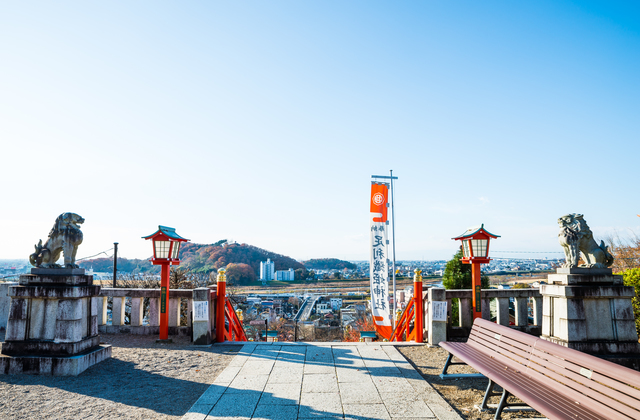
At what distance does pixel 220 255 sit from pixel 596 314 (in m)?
22.0

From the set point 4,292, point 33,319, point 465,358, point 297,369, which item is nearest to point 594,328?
point 465,358

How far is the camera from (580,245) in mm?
5812

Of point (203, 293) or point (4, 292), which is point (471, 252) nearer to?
point (203, 293)

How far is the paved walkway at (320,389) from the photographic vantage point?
404 cm

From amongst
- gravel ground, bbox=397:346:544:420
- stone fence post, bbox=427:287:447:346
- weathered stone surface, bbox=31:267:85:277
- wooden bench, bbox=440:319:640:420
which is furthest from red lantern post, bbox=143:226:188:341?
wooden bench, bbox=440:319:640:420

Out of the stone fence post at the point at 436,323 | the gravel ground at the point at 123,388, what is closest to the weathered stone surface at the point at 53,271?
the gravel ground at the point at 123,388

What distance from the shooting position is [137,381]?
511 cm

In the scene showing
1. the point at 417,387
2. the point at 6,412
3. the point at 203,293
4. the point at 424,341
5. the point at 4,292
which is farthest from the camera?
the point at 4,292

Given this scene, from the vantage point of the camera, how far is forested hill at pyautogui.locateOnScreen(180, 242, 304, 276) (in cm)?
2249

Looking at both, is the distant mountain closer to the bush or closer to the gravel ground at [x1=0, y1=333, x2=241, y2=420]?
the gravel ground at [x1=0, y1=333, x2=241, y2=420]

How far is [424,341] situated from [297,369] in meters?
3.34

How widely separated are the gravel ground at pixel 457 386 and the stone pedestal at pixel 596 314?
5.40 ft

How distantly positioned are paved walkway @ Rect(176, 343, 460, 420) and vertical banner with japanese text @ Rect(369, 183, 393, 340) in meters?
4.83

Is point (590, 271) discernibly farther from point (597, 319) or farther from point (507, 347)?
point (507, 347)
